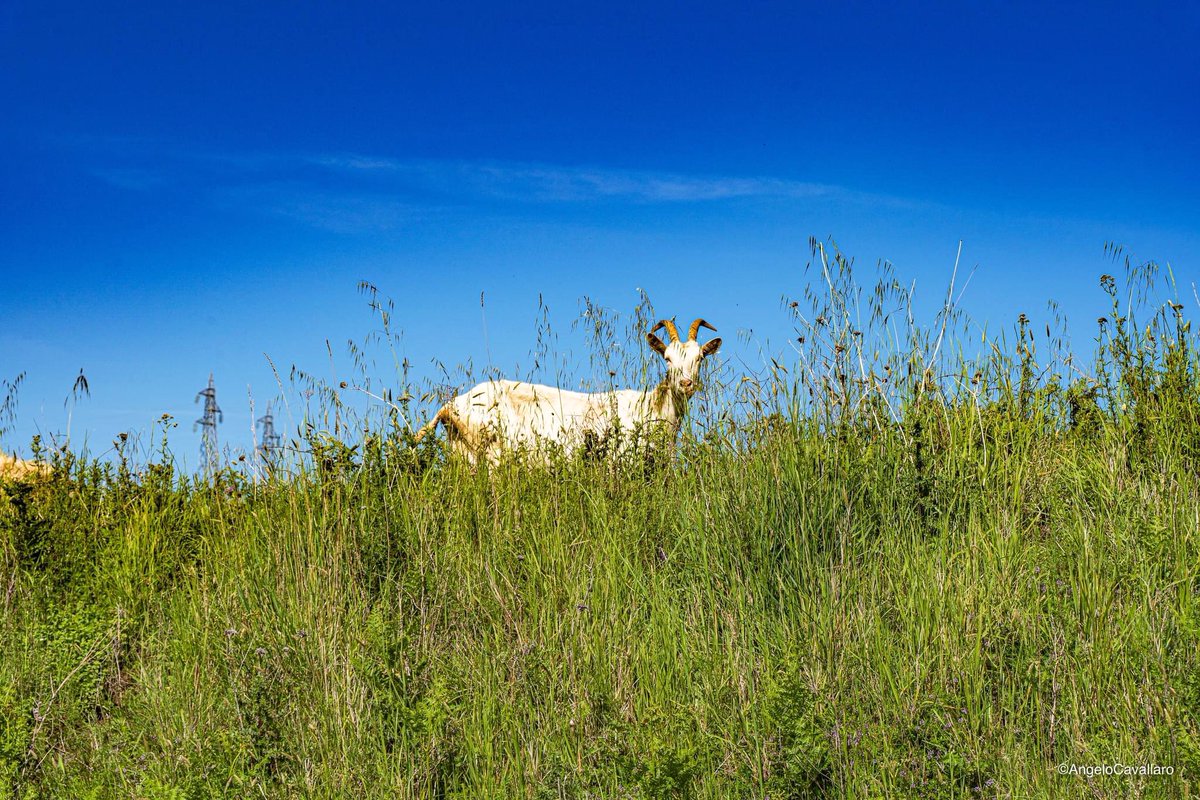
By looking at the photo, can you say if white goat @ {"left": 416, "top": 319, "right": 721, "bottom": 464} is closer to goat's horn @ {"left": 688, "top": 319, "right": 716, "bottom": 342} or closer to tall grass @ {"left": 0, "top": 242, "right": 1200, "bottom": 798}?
tall grass @ {"left": 0, "top": 242, "right": 1200, "bottom": 798}

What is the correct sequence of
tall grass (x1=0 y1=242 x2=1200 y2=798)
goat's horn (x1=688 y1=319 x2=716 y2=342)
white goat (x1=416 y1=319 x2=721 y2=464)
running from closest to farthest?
tall grass (x1=0 y1=242 x2=1200 y2=798) < white goat (x1=416 y1=319 x2=721 y2=464) < goat's horn (x1=688 y1=319 x2=716 y2=342)

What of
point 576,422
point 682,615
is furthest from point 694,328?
point 682,615

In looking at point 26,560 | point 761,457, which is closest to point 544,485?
point 761,457

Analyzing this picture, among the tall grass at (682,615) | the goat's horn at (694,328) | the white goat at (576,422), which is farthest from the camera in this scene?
the goat's horn at (694,328)

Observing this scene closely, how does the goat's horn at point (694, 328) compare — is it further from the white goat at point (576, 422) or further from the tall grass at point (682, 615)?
the tall grass at point (682, 615)

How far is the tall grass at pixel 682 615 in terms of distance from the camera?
7.91 ft

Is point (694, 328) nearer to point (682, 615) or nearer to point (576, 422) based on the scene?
point (576, 422)

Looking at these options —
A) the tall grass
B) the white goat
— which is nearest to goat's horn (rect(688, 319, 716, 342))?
the white goat

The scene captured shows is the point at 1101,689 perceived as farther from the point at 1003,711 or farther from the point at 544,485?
the point at 544,485

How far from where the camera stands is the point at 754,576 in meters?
3.31

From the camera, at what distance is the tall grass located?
7.91 ft

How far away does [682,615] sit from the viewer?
3.27m

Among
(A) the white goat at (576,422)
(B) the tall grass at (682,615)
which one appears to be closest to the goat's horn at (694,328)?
(A) the white goat at (576,422)

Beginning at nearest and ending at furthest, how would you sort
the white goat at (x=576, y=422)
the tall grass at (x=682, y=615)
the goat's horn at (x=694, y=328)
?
1. the tall grass at (x=682, y=615)
2. the white goat at (x=576, y=422)
3. the goat's horn at (x=694, y=328)
